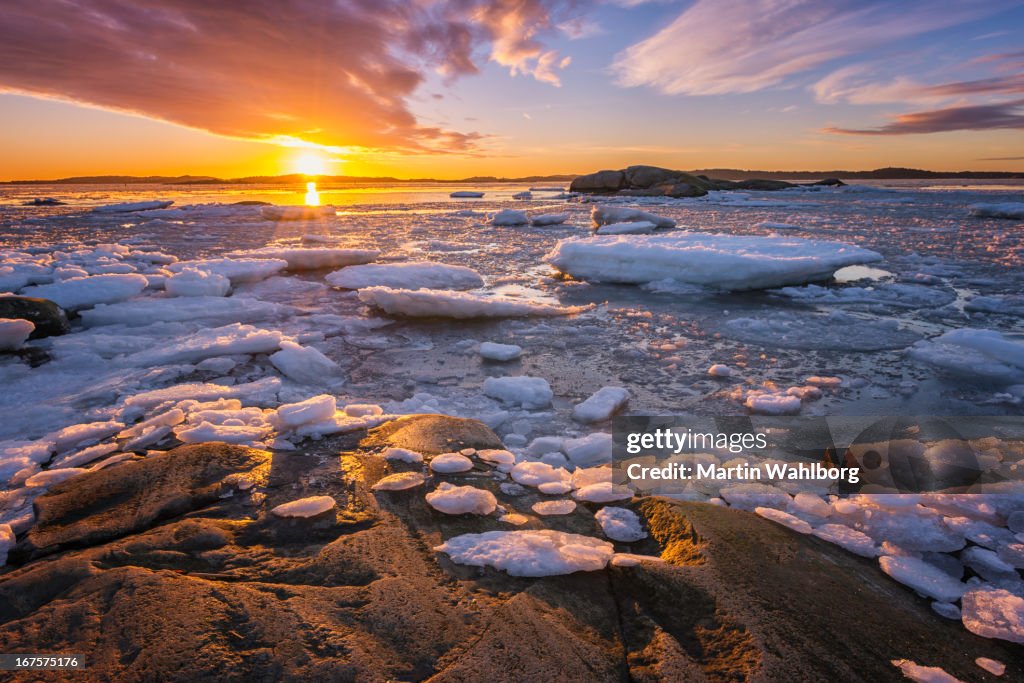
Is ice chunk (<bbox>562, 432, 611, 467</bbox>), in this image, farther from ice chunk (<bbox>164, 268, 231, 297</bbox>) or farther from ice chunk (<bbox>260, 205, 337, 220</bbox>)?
ice chunk (<bbox>260, 205, 337, 220</bbox>)

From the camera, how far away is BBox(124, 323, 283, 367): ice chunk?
3.61 metres

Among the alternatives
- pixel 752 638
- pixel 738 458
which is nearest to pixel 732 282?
pixel 738 458

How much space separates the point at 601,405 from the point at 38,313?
4876 mm

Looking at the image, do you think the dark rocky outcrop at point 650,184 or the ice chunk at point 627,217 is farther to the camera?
the dark rocky outcrop at point 650,184

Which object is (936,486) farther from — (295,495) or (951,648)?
(295,495)

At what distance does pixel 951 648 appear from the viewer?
1.16 metres

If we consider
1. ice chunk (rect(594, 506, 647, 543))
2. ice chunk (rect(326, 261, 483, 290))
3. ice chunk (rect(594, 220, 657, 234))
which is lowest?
ice chunk (rect(594, 506, 647, 543))

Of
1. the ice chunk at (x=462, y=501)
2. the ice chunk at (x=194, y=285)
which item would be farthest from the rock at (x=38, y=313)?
the ice chunk at (x=462, y=501)

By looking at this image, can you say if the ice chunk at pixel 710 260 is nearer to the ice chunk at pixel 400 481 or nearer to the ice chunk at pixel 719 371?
the ice chunk at pixel 719 371

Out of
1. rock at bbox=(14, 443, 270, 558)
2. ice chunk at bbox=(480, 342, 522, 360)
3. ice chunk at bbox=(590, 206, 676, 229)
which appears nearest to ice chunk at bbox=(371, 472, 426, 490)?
rock at bbox=(14, 443, 270, 558)

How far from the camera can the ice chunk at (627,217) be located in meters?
14.0

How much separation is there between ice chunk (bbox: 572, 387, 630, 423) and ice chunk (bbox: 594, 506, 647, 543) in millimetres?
1031

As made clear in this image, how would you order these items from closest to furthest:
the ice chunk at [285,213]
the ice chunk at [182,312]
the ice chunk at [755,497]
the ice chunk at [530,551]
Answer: the ice chunk at [530,551] < the ice chunk at [755,497] < the ice chunk at [182,312] < the ice chunk at [285,213]

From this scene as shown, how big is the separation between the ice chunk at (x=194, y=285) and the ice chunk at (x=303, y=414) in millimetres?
4298
